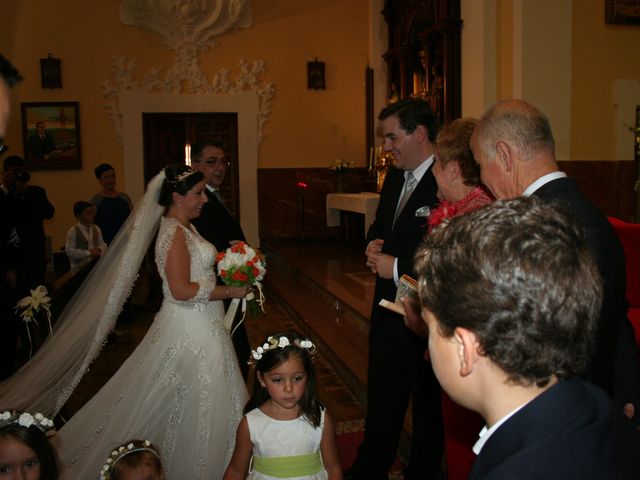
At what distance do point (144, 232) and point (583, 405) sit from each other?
330 centimetres

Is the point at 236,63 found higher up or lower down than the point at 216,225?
higher up

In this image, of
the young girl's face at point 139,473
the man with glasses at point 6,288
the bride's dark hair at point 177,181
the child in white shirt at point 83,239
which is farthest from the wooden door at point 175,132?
the young girl's face at point 139,473

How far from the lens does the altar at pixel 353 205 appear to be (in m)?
9.70

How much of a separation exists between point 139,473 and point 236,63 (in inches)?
417

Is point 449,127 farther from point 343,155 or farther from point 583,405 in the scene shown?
point 343,155

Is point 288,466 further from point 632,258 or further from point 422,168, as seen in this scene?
point 632,258

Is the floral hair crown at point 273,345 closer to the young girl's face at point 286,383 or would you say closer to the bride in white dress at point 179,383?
the young girl's face at point 286,383

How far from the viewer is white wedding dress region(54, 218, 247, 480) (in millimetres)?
3395

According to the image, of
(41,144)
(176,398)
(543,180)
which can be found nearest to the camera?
(543,180)

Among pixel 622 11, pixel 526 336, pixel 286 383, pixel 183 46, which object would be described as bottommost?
pixel 286 383

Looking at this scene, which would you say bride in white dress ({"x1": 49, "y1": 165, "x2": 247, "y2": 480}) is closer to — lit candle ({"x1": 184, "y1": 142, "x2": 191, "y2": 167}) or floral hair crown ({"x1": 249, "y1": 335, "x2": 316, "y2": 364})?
floral hair crown ({"x1": 249, "y1": 335, "x2": 316, "y2": 364})

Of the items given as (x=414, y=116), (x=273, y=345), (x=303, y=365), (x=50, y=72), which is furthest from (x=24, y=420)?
(x=50, y=72)

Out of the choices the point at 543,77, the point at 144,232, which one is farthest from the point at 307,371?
the point at 543,77

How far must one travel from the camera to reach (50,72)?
11.1 m
